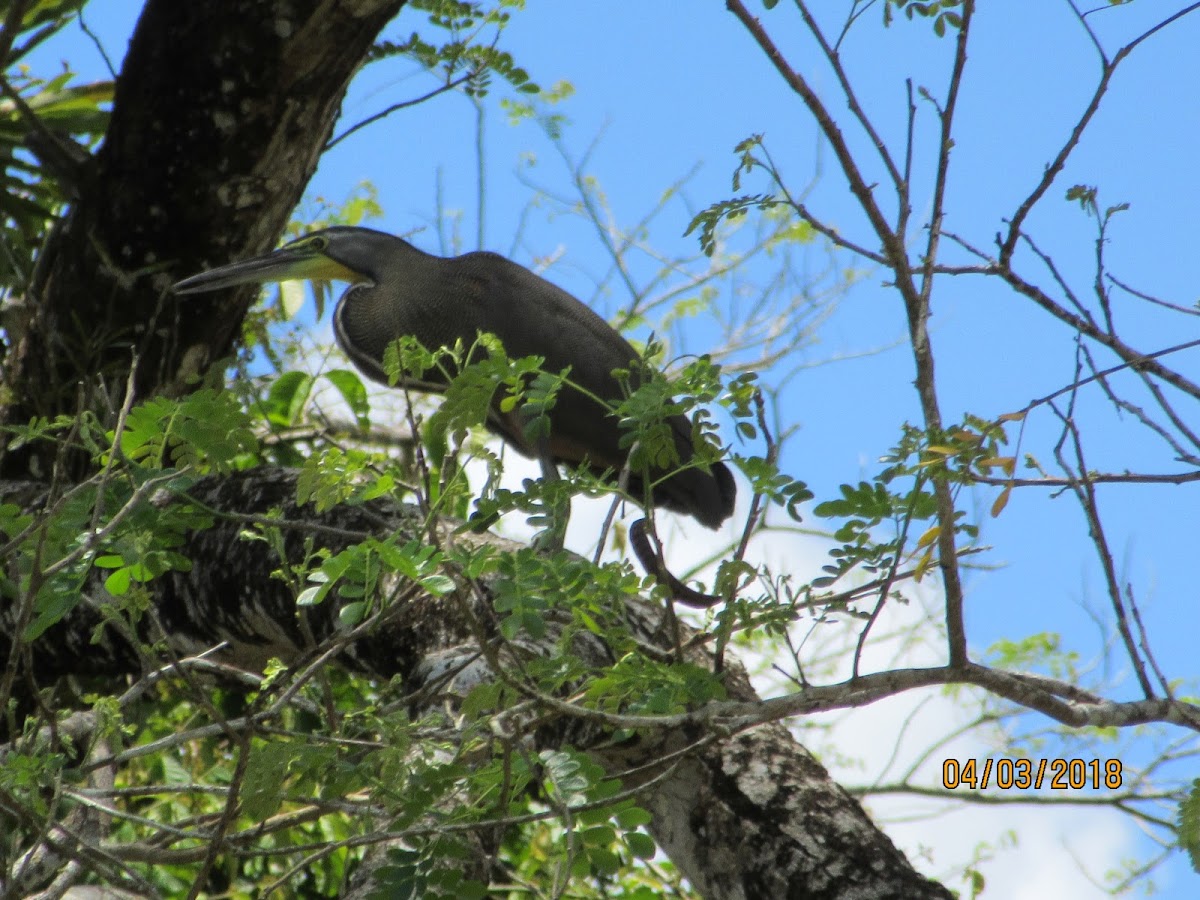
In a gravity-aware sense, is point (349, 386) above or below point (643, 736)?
above

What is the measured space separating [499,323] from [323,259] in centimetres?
65

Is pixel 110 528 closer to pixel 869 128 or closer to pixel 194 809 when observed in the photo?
pixel 869 128

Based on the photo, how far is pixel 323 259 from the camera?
177 inches

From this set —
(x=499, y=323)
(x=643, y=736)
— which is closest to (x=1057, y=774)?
(x=643, y=736)

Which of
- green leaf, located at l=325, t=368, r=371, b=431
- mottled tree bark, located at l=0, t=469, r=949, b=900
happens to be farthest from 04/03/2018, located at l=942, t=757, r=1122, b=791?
green leaf, located at l=325, t=368, r=371, b=431

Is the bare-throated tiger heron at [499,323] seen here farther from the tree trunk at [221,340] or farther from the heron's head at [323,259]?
the tree trunk at [221,340]

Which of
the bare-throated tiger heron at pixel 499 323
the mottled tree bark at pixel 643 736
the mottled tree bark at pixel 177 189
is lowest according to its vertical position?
the mottled tree bark at pixel 643 736

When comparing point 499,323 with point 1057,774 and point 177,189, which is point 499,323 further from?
point 1057,774

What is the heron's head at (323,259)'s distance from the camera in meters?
3.72

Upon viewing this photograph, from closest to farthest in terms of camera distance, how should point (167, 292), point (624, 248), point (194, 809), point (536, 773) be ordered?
point (536, 773) < point (167, 292) < point (194, 809) < point (624, 248)

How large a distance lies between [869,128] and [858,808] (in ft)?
4.07

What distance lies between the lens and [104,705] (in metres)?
1.78

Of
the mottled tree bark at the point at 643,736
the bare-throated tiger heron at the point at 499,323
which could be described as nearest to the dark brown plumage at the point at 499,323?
the bare-throated tiger heron at the point at 499,323

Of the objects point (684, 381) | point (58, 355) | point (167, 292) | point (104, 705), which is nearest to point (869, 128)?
point (684, 381)
